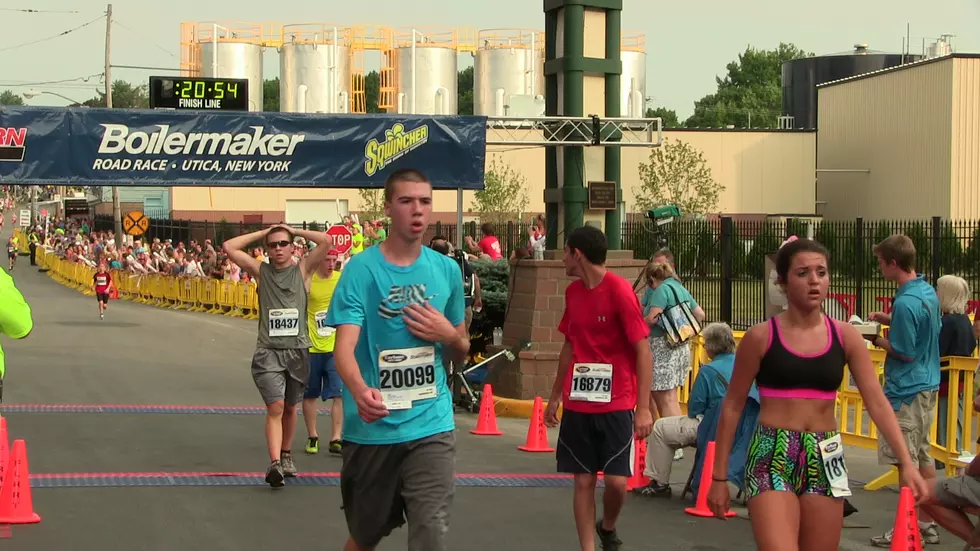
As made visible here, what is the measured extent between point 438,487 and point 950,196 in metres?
43.0

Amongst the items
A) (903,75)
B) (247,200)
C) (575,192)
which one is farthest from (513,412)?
(247,200)

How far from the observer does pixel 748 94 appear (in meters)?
126

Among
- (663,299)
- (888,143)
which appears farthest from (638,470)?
(888,143)

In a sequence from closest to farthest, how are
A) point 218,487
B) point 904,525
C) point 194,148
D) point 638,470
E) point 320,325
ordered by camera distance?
point 904,525 → point 218,487 → point 638,470 → point 320,325 → point 194,148

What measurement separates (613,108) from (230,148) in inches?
195

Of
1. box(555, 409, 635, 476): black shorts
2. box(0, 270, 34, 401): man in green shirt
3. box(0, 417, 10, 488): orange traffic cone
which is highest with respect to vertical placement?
box(0, 270, 34, 401): man in green shirt

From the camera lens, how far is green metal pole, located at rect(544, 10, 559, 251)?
17.1m

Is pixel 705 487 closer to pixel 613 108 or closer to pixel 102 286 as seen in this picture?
pixel 613 108

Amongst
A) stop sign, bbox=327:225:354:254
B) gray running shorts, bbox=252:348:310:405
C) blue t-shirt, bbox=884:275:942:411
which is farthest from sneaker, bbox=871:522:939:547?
stop sign, bbox=327:225:354:254

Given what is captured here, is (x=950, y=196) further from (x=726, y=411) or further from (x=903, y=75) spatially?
(x=726, y=411)

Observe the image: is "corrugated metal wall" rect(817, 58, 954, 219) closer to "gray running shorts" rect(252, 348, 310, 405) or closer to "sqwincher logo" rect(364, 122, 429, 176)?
"sqwincher logo" rect(364, 122, 429, 176)

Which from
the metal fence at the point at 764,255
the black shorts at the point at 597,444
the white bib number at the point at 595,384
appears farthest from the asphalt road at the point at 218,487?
the metal fence at the point at 764,255

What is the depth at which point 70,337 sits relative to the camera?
26656 millimetres

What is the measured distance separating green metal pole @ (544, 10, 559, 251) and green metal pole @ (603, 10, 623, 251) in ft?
2.17
